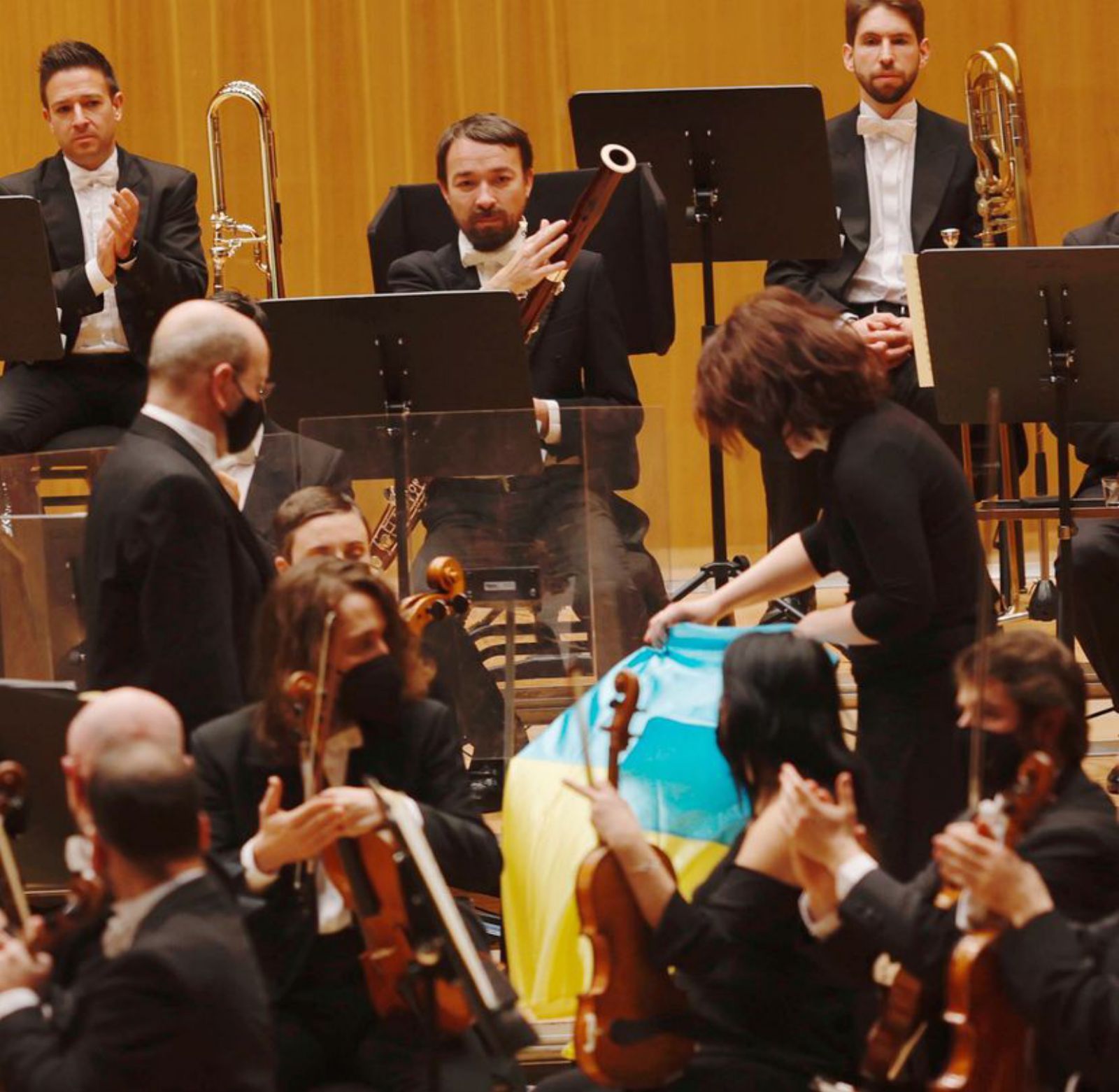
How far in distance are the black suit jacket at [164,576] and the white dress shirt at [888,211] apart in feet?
9.07

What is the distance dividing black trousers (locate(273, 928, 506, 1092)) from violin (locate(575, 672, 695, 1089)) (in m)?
0.17

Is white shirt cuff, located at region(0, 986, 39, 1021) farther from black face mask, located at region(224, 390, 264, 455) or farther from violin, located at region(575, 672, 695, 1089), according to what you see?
black face mask, located at region(224, 390, 264, 455)

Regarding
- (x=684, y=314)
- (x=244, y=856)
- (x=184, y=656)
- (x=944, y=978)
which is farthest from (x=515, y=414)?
(x=684, y=314)

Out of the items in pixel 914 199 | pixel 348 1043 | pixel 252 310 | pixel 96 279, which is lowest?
pixel 348 1043

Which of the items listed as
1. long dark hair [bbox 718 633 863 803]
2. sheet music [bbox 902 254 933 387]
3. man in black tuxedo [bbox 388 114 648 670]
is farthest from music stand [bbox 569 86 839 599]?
long dark hair [bbox 718 633 863 803]

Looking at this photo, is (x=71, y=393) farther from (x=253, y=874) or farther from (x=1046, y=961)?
(x=1046, y=961)

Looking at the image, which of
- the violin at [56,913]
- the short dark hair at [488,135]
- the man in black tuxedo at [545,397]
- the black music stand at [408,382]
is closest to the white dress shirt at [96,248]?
the man in black tuxedo at [545,397]

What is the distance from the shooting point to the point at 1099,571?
15.7 ft

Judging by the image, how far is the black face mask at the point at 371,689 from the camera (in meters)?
2.81

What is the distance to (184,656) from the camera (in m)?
3.03

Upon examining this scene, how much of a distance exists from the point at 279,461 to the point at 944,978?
→ 6.67 feet

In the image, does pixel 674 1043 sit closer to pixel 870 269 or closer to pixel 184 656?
pixel 184 656

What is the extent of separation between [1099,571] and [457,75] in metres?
3.56

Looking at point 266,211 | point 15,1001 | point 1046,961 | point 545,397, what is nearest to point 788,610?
point 545,397
